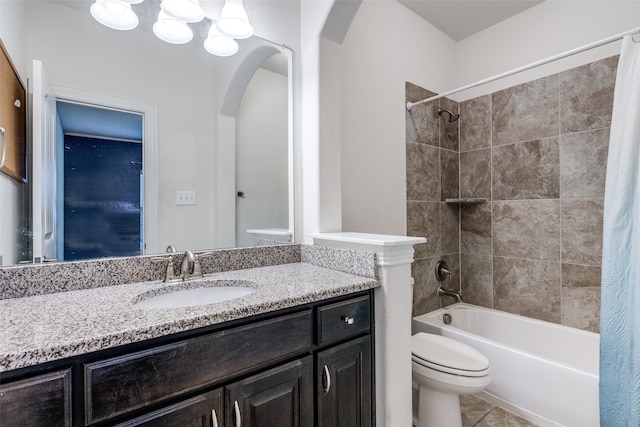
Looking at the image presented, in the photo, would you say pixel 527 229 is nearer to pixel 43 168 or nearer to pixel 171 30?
pixel 171 30

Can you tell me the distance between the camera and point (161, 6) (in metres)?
1.21

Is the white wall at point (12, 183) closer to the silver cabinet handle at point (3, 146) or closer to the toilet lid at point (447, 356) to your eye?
the silver cabinet handle at point (3, 146)

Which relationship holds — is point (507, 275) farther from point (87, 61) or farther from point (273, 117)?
point (87, 61)

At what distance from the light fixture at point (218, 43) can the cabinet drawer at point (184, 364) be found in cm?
126

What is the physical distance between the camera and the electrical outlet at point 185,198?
1355mm

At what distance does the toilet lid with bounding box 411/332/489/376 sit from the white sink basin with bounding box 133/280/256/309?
0.99 metres

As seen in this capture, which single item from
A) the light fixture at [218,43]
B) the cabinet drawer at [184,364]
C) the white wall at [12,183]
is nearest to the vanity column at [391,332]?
the cabinet drawer at [184,364]

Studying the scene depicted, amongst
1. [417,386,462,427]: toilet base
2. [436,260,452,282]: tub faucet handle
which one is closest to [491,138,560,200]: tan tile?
[436,260,452,282]: tub faucet handle

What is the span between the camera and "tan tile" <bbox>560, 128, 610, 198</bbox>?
1920 millimetres

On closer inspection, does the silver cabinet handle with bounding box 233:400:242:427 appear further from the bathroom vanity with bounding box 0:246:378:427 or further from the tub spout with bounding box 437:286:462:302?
the tub spout with bounding box 437:286:462:302

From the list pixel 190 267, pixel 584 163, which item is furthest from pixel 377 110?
pixel 190 267

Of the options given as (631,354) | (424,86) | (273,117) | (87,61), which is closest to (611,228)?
(631,354)

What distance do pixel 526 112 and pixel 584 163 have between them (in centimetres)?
54

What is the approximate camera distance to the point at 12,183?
1.00m
